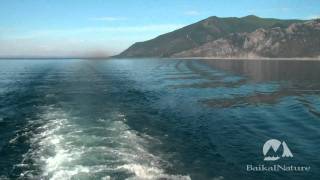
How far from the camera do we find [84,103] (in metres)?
64.9

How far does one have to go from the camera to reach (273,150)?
38.1 m

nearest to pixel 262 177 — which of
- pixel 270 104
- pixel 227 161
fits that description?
pixel 227 161

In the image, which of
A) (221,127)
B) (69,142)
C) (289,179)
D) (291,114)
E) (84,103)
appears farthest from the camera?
(84,103)

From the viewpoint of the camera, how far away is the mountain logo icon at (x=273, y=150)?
34938 mm

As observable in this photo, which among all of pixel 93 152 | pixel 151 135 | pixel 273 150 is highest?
pixel 93 152

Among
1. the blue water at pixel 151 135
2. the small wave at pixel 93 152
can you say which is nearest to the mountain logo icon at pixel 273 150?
the blue water at pixel 151 135

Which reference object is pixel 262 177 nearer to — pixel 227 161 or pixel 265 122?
pixel 227 161

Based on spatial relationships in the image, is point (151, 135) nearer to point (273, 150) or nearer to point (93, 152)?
point (93, 152)

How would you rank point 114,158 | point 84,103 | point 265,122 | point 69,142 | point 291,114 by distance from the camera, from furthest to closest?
point 84,103
point 291,114
point 265,122
point 69,142
point 114,158

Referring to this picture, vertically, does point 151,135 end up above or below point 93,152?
below

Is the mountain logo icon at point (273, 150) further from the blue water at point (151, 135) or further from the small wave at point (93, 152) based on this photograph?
the small wave at point (93, 152)

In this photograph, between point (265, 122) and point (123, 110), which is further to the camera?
point (123, 110)

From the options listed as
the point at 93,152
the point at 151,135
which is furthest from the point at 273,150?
the point at 93,152

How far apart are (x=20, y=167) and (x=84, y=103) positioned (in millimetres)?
33899
